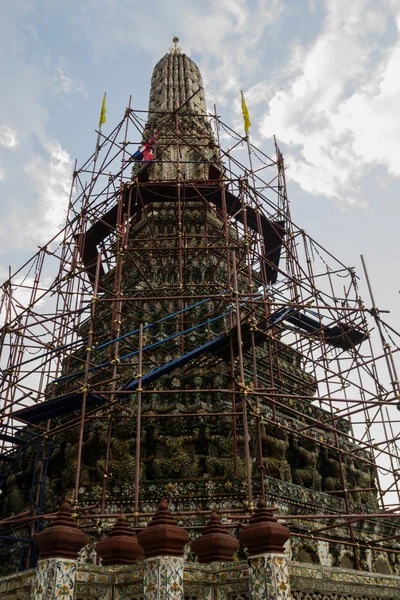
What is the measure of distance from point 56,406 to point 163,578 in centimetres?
790

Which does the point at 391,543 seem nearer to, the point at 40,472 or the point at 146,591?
the point at 40,472

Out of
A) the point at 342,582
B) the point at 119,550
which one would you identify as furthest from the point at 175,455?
the point at 342,582

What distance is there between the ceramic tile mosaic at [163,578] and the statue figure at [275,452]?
24.9 feet

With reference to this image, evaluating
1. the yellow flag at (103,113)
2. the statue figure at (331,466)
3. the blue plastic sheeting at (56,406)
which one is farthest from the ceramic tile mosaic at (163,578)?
the yellow flag at (103,113)

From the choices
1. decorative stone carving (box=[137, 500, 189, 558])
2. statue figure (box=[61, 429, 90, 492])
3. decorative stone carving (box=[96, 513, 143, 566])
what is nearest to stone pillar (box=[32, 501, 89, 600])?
decorative stone carving (box=[96, 513, 143, 566])

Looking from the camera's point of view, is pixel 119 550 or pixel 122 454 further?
pixel 122 454

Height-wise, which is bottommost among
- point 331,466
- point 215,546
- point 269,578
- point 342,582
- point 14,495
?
point 269,578

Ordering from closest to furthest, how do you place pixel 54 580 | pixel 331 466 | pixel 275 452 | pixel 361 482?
pixel 54 580 < pixel 275 452 < pixel 331 466 < pixel 361 482

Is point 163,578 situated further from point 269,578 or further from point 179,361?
point 179,361

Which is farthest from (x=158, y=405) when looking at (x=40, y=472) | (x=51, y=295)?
(x=51, y=295)

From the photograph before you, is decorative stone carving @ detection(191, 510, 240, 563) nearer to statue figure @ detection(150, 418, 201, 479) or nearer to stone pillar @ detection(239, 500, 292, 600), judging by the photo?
stone pillar @ detection(239, 500, 292, 600)

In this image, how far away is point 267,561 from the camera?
655 centimetres

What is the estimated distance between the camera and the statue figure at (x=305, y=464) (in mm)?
15156

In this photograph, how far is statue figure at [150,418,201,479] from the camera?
46.0 ft
